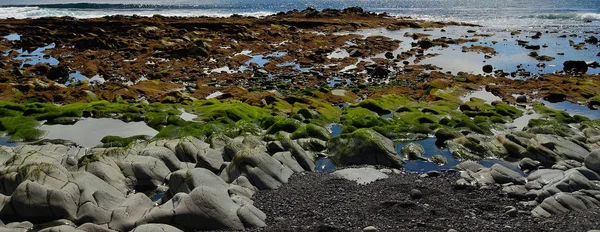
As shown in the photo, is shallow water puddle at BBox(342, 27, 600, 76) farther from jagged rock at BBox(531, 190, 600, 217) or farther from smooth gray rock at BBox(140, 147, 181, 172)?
smooth gray rock at BBox(140, 147, 181, 172)

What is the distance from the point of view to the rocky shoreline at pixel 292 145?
12883mm

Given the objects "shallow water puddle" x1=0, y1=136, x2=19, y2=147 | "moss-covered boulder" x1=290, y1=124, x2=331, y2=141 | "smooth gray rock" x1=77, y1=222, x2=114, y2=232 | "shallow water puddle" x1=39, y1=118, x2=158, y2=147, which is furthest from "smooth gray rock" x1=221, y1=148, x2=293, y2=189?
"shallow water puddle" x1=0, y1=136, x2=19, y2=147

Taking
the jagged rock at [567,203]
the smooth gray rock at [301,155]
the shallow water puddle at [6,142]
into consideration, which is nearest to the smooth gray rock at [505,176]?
the jagged rock at [567,203]

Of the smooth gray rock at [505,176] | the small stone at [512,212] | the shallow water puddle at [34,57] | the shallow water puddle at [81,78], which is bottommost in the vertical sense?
the shallow water puddle at [34,57]

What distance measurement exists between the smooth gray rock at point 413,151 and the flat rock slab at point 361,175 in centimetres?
243

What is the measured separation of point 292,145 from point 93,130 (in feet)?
31.6

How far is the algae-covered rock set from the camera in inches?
704

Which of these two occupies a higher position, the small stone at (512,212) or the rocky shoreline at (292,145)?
the small stone at (512,212)

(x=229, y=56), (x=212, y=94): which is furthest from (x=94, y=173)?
(x=229, y=56)

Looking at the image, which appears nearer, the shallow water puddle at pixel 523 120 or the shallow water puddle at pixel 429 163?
the shallow water puddle at pixel 429 163

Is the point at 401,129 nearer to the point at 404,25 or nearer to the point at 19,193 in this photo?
the point at 19,193

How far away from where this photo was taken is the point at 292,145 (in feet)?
59.4

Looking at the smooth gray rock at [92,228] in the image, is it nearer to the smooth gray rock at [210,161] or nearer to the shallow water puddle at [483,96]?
the smooth gray rock at [210,161]

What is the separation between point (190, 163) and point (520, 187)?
10254mm
